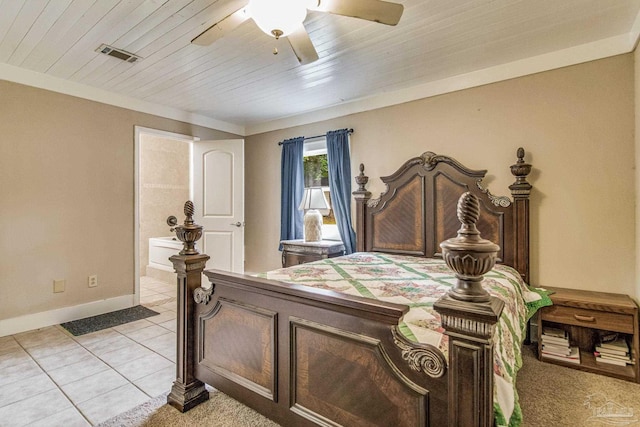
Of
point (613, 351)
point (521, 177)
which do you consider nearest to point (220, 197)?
point (521, 177)

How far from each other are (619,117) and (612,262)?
3.61ft

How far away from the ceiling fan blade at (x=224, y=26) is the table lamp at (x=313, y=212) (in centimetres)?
209

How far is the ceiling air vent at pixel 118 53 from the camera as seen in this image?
8.28 feet

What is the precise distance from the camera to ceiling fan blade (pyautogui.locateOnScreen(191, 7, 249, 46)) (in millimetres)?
1648

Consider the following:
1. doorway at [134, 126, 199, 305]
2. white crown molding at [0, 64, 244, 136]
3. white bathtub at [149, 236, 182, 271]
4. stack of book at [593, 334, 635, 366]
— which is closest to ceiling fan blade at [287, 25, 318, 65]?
white crown molding at [0, 64, 244, 136]

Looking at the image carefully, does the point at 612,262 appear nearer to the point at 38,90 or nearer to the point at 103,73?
the point at 103,73

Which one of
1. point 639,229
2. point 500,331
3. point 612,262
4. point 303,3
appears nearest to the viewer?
point 500,331

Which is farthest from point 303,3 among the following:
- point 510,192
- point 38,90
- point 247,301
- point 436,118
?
point 38,90

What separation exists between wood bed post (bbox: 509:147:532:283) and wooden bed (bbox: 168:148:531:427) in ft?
6.82

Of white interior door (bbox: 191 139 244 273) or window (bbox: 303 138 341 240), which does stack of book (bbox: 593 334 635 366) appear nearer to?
window (bbox: 303 138 341 240)

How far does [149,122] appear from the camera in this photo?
3818mm

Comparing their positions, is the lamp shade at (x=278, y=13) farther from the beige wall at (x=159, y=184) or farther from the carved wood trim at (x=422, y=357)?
the beige wall at (x=159, y=184)

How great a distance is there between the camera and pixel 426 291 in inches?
68.8

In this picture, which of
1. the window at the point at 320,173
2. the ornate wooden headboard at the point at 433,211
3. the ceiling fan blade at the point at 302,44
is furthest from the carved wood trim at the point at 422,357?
the window at the point at 320,173
